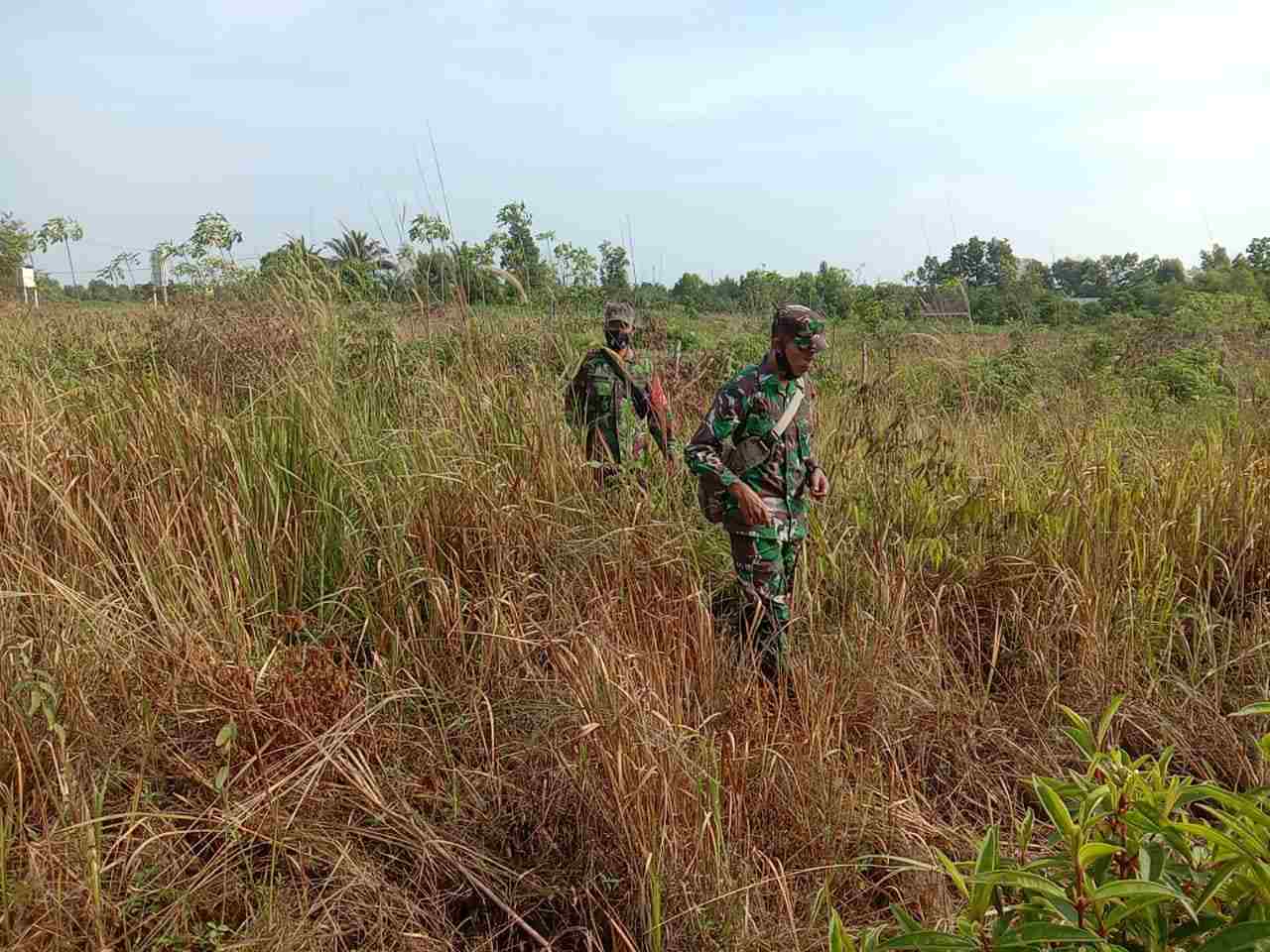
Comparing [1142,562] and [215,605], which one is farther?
[1142,562]

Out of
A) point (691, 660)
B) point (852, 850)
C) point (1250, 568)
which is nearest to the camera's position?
point (852, 850)

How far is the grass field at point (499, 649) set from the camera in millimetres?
2002

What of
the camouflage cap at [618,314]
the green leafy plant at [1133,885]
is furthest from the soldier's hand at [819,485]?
the green leafy plant at [1133,885]

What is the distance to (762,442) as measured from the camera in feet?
10.3

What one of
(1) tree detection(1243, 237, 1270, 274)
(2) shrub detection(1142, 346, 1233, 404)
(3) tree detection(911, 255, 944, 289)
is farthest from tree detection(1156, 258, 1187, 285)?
(3) tree detection(911, 255, 944, 289)

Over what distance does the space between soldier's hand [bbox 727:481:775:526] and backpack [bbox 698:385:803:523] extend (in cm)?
10

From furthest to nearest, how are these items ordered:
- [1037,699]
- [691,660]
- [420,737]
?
[1037,699] < [691,660] < [420,737]

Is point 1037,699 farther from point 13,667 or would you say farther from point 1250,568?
point 13,667

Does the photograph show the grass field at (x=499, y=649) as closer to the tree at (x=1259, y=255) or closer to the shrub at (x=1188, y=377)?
the shrub at (x=1188, y=377)

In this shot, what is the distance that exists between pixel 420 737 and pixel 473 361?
1.71 metres

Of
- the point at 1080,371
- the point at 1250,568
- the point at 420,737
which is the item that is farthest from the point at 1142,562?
the point at 1080,371

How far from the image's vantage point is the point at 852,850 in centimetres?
224

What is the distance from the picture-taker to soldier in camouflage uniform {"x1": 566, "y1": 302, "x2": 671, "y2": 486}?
4.28m

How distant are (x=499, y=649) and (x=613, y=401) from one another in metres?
2.09
